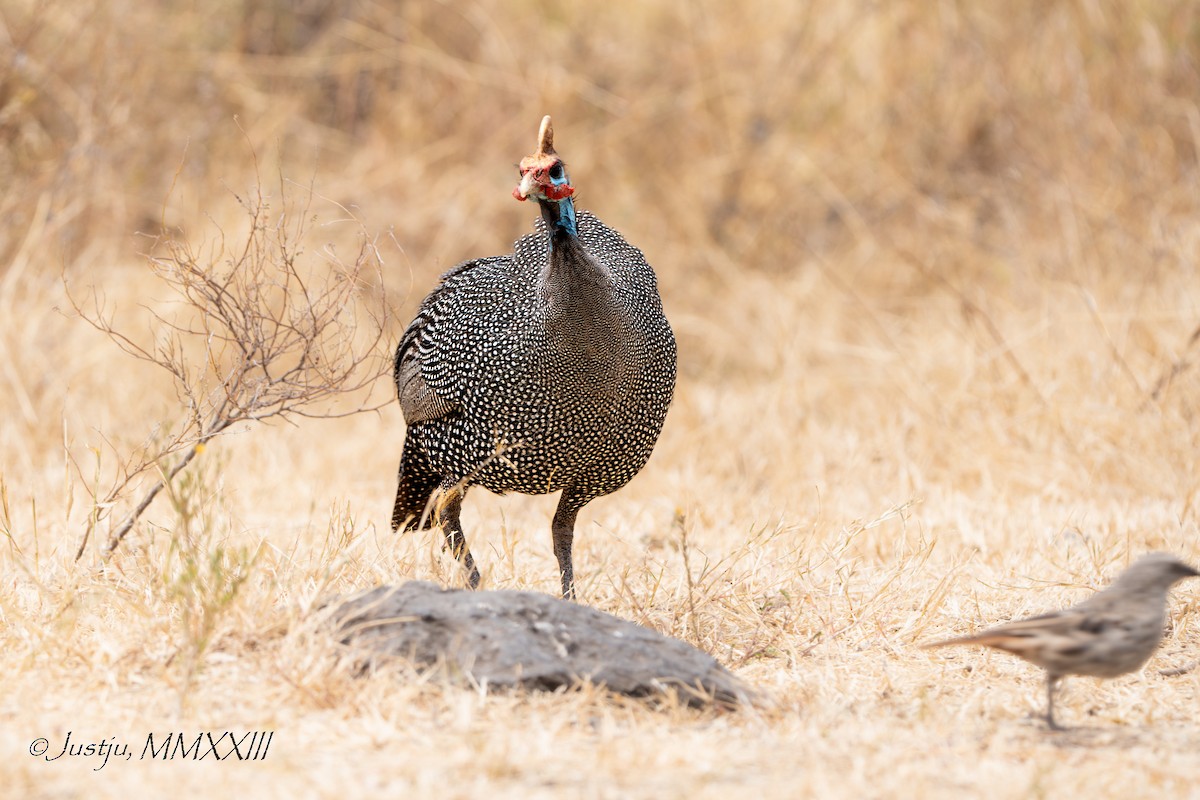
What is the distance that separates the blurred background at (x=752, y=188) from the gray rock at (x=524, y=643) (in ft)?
7.94

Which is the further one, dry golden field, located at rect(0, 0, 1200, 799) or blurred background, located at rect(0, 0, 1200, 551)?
blurred background, located at rect(0, 0, 1200, 551)

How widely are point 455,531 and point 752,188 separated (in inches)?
221

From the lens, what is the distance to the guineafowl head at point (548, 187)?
157 inches

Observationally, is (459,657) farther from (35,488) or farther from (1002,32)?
(1002,32)

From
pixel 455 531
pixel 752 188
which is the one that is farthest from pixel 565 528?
pixel 752 188

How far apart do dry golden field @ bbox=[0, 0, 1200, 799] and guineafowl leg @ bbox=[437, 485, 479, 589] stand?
0.27 feet

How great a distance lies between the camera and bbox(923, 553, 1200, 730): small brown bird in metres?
3.14

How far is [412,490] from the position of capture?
5117 mm

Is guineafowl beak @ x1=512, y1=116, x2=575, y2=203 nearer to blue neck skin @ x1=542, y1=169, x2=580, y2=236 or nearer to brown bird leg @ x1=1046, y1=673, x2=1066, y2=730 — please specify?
blue neck skin @ x1=542, y1=169, x2=580, y2=236

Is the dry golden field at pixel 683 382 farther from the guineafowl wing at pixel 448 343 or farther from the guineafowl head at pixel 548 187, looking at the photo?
the guineafowl head at pixel 548 187

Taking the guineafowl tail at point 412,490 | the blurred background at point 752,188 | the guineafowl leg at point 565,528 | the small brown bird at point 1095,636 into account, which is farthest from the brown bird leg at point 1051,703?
the blurred background at point 752,188

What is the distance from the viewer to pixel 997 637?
3.23 metres

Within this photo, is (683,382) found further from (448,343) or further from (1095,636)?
(1095,636)

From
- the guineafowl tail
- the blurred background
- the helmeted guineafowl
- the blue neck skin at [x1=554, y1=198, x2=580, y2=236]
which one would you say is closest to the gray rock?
the helmeted guineafowl
